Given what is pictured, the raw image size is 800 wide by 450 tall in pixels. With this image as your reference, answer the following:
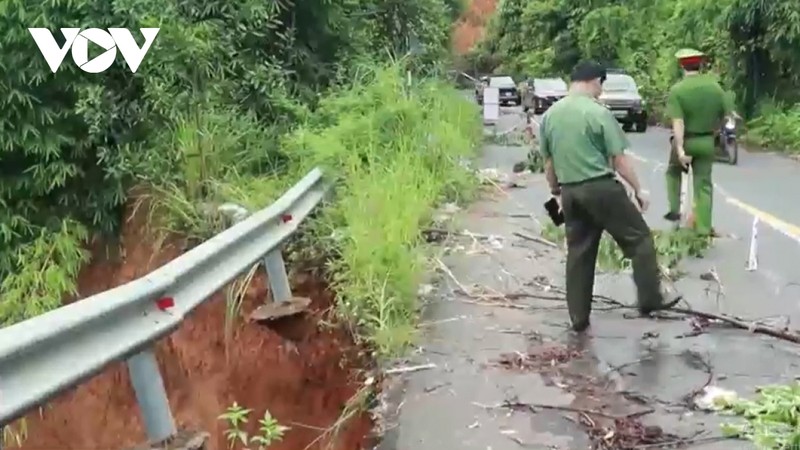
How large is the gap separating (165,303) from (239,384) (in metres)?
2.77

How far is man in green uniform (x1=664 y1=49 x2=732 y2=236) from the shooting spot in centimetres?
1101

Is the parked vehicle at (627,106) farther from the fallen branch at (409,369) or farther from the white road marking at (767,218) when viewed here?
the fallen branch at (409,369)

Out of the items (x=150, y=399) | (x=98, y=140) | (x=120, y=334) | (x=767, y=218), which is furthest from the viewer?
(x=767, y=218)

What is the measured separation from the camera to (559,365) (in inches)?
261

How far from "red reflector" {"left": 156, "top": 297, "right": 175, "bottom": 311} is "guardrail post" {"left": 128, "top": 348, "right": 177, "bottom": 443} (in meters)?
0.31

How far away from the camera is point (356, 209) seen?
8.93m

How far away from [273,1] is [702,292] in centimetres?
745

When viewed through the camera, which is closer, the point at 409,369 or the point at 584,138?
the point at 409,369

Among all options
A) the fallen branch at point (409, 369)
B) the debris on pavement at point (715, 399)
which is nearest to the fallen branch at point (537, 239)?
the fallen branch at point (409, 369)

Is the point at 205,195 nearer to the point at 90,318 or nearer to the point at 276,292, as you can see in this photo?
the point at 276,292

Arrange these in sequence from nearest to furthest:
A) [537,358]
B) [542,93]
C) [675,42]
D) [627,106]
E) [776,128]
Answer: [537,358] < [776,128] < [627,106] < [675,42] < [542,93]

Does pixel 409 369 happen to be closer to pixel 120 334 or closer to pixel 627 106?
pixel 120 334

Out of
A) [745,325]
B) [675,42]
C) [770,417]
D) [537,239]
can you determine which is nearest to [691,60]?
[537,239]

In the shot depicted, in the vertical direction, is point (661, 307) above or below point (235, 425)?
below
